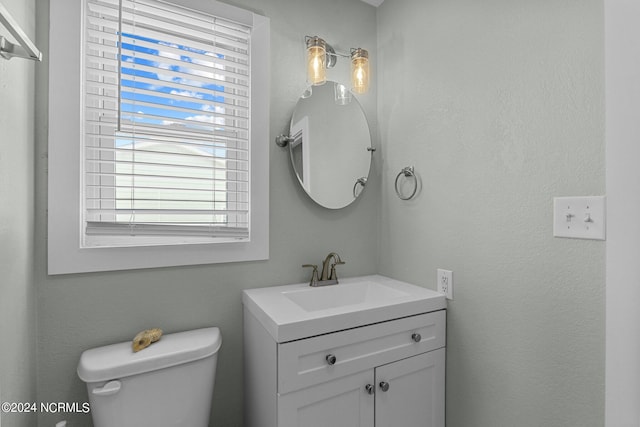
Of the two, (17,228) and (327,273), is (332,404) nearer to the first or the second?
(327,273)

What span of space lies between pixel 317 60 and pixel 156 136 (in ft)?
2.71

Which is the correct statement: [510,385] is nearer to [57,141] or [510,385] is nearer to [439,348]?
[439,348]

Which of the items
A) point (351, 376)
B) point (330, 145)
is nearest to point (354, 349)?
point (351, 376)

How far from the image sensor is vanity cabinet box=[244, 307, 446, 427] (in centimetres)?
105

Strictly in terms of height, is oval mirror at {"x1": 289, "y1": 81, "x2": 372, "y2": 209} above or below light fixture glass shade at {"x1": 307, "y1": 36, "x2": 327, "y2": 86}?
below

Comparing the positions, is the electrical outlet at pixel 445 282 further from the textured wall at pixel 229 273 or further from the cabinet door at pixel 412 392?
the textured wall at pixel 229 273

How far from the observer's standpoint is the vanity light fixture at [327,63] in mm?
1525

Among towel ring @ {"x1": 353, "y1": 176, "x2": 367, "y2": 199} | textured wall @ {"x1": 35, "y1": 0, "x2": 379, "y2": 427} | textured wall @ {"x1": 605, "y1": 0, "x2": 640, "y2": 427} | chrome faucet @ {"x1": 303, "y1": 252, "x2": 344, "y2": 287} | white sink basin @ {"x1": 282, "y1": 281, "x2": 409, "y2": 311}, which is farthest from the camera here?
towel ring @ {"x1": 353, "y1": 176, "x2": 367, "y2": 199}

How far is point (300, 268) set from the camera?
162 centimetres

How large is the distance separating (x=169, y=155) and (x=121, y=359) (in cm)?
81

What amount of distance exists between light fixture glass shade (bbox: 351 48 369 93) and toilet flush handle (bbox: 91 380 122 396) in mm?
1623

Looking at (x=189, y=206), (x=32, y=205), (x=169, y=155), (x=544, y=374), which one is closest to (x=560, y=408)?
(x=544, y=374)

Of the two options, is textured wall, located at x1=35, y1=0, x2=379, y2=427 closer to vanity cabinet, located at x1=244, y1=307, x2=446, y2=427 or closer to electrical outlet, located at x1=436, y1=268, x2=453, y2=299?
vanity cabinet, located at x1=244, y1=307, x2=446, y2=427

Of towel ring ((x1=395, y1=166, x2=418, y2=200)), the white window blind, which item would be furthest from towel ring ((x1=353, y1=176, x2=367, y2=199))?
the white window blind
